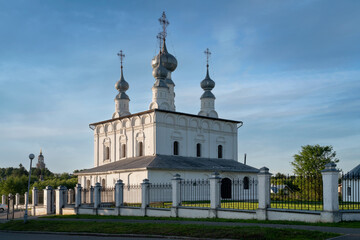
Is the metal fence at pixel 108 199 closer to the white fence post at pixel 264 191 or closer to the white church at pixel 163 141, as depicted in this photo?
the white church at pixel 163 141

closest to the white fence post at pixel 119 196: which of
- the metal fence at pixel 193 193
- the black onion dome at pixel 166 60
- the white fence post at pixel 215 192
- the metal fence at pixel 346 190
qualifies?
the metal fence at pixel 193 193

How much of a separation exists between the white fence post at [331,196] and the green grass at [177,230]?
8.63ft

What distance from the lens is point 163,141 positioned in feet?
118

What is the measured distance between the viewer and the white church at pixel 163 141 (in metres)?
33.3

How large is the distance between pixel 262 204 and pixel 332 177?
9.59 ft

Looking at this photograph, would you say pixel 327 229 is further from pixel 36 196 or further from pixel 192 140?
pixel 192 140

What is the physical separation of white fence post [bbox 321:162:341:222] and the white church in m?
18.1

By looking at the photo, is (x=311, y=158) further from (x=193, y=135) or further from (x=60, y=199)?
(x=60, y=199)

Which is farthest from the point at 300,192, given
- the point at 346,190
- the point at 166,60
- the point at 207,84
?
the point at 166,60

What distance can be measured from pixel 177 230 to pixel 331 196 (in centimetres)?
499

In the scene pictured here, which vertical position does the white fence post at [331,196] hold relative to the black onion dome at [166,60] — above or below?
below

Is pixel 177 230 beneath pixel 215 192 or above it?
beneath

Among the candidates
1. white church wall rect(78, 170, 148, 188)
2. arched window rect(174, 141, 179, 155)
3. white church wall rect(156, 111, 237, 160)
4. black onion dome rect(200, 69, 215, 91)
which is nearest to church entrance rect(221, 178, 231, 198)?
white church wall rect(156, 111, 237, 160)

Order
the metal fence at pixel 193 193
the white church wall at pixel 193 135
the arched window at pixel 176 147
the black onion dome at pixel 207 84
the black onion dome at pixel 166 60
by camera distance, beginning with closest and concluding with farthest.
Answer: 1. the metal fence at pixel 193 193
2. the white church wall at pixel 193 135
3. the arched window at pixel 176 147
4. the black onion dome at pixel 166 60
5. the black onion dome at pixel 207 84
